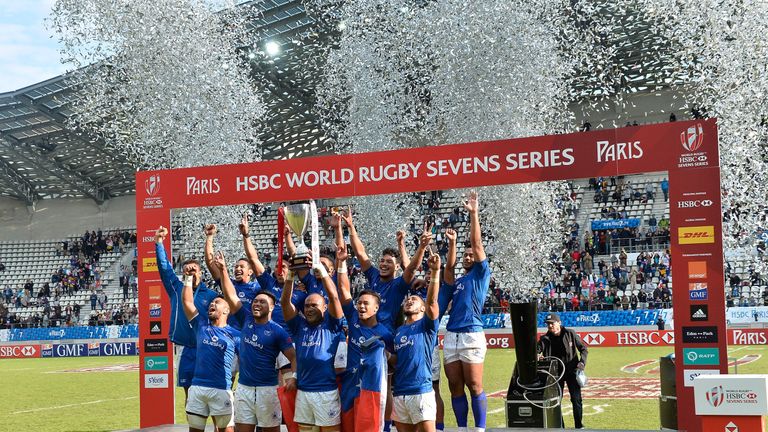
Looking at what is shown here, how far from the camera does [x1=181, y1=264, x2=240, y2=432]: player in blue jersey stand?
861 cm

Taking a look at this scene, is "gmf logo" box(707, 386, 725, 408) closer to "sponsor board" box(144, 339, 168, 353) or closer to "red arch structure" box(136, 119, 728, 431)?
"red arch structure" box(136, 119, 728, 431)

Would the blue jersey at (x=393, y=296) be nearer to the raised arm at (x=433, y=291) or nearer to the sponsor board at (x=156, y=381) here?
the raised arm at (x=433, y=291)

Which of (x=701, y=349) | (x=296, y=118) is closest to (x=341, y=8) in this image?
(x=296, y=118)

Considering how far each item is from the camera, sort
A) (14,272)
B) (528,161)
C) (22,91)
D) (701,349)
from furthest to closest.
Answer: (14,272) < (22,91) < (528,161) < (701,349)

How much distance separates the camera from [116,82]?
110 feet

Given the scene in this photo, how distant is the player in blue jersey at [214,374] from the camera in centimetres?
861

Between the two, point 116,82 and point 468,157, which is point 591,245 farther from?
point 468,157

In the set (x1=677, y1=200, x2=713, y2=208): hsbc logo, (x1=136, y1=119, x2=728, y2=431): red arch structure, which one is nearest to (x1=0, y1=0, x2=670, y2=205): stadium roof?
(x1=136, y1=119, x2=728, y2=431): red arch structure

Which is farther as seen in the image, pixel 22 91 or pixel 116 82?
pixel 22 91

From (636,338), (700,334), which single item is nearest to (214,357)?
(700,334)

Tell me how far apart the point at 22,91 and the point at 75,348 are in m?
12.3

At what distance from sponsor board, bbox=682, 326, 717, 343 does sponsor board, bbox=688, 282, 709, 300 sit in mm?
334

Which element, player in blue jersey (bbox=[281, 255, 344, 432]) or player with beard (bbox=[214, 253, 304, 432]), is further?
player with beard (bbox=[214, 253, 304, 432])

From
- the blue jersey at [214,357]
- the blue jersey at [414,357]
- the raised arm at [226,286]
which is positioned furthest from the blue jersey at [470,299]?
the raised arm at [226,286]
